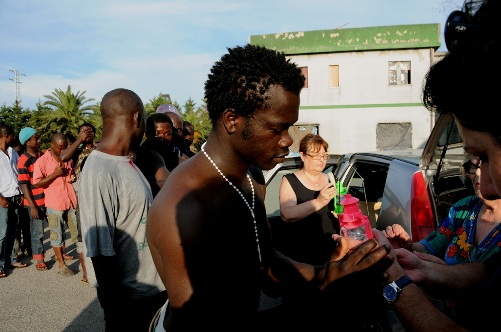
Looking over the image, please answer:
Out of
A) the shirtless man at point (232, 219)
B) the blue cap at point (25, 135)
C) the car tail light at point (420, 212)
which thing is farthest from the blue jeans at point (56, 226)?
the car tail light at point (420, 212)

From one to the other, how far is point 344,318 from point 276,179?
2601 millimetres

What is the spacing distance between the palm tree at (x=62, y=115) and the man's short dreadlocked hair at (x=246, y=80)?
28.0 meters

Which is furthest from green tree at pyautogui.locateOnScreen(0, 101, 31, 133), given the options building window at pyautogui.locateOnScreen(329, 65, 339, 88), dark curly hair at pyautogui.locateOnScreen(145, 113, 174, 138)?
dark curly hair at pyautogui.locateOnScreen(145, 113, 174, 138)

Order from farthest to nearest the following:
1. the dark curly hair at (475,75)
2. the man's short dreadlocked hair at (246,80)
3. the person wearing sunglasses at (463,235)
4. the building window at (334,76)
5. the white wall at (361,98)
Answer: the building window at (334,76)
the white wall at (361,98)
the person wearing sunglasses at (463,235)
the man's short dreadlocked hair at (246,80)
the dark curly hair at (475,75)

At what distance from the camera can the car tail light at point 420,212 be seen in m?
3.16

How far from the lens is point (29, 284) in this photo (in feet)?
19.7

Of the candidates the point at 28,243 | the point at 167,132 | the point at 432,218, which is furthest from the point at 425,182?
the point at 28,243

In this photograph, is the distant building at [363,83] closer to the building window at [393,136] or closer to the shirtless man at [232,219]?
the building window at [393,136]

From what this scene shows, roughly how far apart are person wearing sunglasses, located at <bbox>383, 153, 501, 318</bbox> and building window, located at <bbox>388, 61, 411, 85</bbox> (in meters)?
22.9

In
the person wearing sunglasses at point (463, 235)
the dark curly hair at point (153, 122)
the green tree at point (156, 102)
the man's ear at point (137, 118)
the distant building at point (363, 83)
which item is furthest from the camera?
the green tree at point (156, 102)

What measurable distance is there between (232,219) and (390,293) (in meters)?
A: 0.69

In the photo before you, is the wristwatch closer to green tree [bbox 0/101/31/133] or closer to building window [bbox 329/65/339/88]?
building window [bbox 329/65/339/88]

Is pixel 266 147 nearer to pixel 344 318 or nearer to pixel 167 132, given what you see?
pixel 344 318

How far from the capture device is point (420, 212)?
10.5 ft
